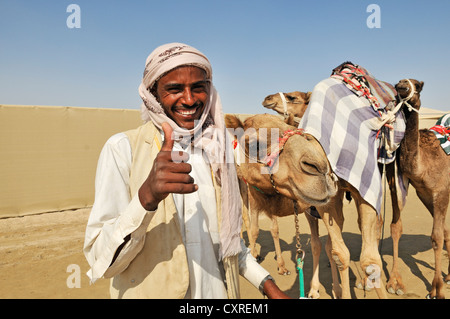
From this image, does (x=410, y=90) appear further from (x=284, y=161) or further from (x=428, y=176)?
(x=284, y=161)

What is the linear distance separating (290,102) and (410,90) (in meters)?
1.69

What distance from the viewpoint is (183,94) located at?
1.40m

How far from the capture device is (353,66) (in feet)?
11.0

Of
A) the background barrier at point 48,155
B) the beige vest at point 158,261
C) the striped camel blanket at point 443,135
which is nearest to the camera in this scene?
the beige vest at point 158,261

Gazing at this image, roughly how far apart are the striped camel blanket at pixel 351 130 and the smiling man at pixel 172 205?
148cm

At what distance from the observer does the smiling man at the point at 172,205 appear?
3.75ft

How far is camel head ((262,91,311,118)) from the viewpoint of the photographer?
4.32 m

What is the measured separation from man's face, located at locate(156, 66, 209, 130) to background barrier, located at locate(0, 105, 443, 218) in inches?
345

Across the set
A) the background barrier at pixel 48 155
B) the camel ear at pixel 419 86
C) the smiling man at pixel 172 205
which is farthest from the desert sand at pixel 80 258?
the smiling man at pixel 172 205

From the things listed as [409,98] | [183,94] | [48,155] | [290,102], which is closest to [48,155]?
[48,155]

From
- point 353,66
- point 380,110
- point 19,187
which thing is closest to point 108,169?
point 380,110

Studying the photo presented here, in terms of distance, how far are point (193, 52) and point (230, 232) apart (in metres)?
0.87

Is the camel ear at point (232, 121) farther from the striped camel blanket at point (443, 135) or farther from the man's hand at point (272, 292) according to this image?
the striped camel blanket at point (443, 135)

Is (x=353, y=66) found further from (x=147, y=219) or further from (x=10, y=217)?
(x=10, y=217)
